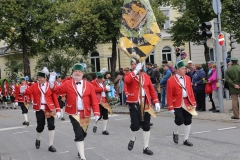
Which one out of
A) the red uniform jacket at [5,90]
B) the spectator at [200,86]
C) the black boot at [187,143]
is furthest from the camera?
the red uniform jacket at [5,90]

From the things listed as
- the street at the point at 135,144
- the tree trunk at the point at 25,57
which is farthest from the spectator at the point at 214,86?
the tree trunk at the point at 25,57

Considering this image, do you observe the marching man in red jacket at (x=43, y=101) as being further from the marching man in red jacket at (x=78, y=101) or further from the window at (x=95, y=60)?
the window at (x=95, y=60)

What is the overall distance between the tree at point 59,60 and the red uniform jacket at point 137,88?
29.2 metres

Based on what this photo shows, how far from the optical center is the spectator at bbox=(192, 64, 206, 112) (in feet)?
52.9

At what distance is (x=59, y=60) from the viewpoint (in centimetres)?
3841

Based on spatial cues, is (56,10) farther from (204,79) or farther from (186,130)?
(186,130)

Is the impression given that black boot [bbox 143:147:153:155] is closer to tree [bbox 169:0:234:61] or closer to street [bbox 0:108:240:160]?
street [bbox 0:108:240:160]

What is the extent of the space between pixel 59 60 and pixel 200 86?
24005 mm

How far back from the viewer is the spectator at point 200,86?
16136 millimetres

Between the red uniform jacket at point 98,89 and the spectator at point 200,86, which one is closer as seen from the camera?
the red uniform jacket at point 98,89

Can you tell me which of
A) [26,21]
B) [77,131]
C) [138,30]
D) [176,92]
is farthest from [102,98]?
[26,21]

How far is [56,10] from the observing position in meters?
35.6

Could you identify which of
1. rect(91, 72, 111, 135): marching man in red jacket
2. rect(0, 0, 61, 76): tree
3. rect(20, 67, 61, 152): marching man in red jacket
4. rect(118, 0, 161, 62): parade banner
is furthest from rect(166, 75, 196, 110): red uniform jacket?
rect(0, 0, 61, 76): tree

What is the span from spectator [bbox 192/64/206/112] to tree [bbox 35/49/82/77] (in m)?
23.1
